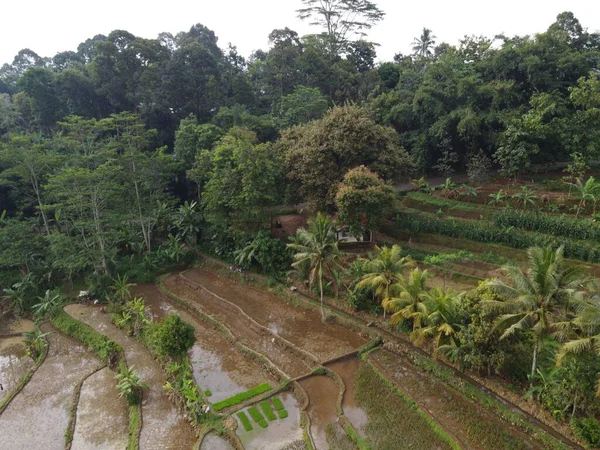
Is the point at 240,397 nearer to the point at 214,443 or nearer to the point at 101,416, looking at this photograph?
the point at 214,443

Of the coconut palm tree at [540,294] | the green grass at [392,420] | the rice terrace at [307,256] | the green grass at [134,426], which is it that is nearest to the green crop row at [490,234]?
the rice terrace at [307,256]

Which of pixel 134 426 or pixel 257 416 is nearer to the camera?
pixel 257 416

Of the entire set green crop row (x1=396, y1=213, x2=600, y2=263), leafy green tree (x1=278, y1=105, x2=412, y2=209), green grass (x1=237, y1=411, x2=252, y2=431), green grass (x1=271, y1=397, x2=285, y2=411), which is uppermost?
leafy green tree (x1=278, y1=105, x2=412, y2=209)

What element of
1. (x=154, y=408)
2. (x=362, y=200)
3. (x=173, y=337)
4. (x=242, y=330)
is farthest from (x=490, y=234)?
(x=154, y=408)

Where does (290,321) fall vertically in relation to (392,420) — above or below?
above

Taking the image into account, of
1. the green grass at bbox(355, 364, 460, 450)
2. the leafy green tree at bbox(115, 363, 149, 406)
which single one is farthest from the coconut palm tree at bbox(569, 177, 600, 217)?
the leafy green tree at bbox(115, 363, 149, 406)

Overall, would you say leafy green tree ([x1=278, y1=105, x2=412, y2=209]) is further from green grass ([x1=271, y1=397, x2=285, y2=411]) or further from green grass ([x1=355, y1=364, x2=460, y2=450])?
green grass ([x1=271, y1=397, x2=285, y2=411])

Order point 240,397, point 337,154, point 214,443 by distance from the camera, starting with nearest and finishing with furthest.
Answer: point 214,443 < point 240,397 < point 337,154
